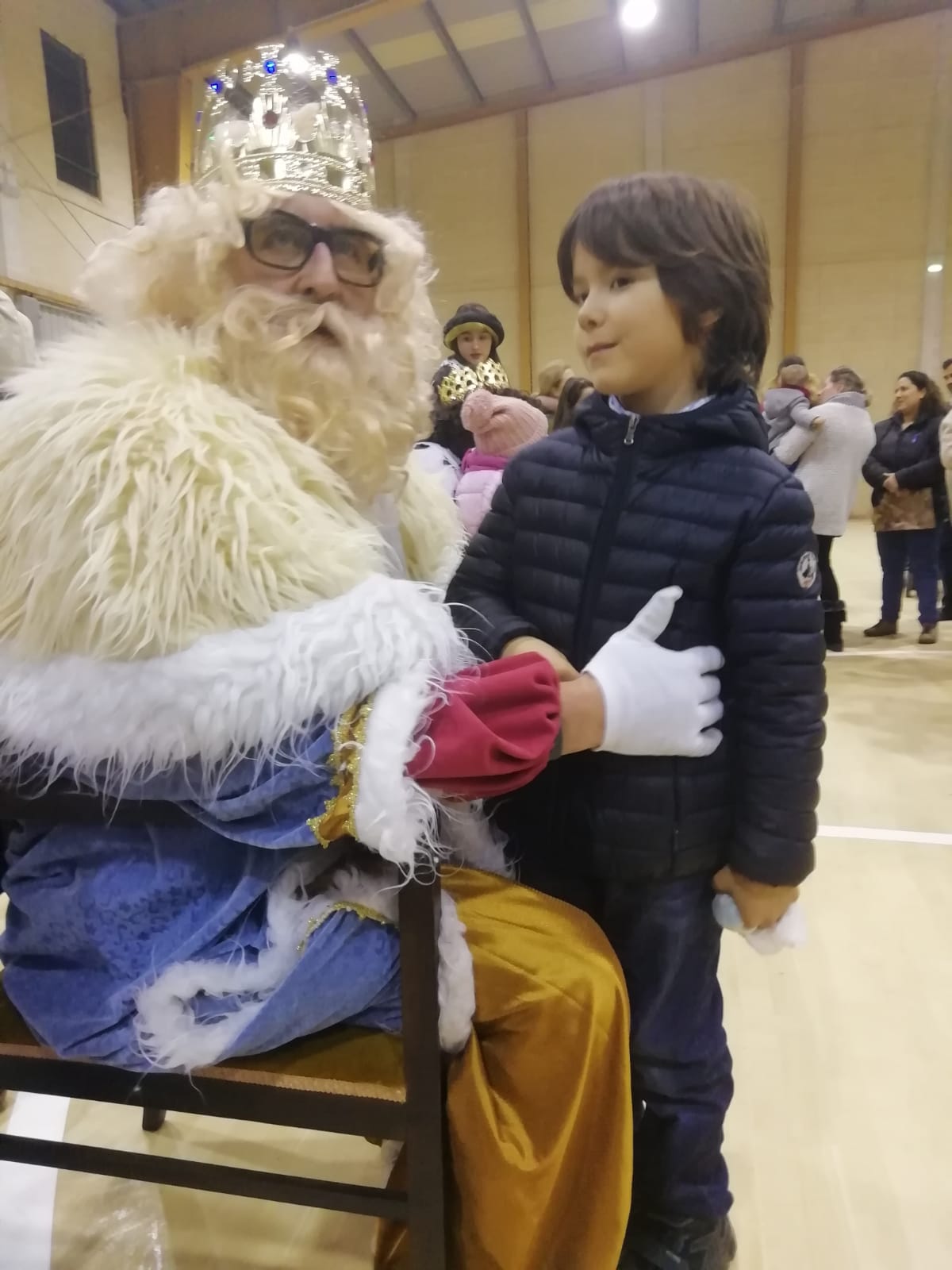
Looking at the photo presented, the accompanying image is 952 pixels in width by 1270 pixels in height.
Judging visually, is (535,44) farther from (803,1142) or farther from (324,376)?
(803,1142)

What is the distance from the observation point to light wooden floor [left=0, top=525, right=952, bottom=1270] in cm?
120

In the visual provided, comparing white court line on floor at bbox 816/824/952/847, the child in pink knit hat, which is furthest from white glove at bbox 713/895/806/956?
the child in pink knit hat

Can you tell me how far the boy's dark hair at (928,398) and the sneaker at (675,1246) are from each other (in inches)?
163

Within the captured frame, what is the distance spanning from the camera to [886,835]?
2.28 m

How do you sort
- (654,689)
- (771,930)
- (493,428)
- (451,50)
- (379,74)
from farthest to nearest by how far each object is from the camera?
(379,74)
(451,50)
(493,428)
(771,930)
(654,689)

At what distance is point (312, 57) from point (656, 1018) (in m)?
1.31

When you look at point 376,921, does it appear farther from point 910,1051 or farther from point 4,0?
point 4,0

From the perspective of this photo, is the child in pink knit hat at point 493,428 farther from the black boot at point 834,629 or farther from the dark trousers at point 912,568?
the dark trousers at point 912,568

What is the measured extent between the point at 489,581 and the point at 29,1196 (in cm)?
113

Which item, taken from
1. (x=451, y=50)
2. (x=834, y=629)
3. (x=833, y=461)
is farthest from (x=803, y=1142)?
(x=451, y=50)

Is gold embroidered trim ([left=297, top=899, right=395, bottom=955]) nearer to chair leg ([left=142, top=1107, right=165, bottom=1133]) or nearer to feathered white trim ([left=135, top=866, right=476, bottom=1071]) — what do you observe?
feathered white trim ([left=135, top=866, right=476, bottom=1071])

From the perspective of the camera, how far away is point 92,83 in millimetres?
6055

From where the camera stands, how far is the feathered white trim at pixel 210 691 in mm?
751

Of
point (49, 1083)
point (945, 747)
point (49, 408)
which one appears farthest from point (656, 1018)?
point (945, 747)
